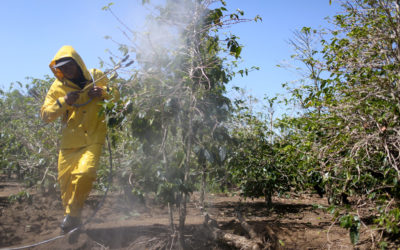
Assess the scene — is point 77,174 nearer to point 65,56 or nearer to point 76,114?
point 76,114

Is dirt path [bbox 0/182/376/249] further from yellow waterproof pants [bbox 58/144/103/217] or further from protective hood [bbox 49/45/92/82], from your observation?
protective hood [bbox 49/45/92/82]

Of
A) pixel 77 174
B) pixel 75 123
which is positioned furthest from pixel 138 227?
pixel 75 123

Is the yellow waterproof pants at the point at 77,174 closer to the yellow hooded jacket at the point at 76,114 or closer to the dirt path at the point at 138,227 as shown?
the yellow hooded jacket at the point at 76,114

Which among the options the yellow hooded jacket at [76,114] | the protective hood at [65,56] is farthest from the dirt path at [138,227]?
the protective hood at [65,56]

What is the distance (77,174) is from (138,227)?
108 cm

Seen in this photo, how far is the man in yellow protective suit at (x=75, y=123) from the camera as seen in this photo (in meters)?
3.21

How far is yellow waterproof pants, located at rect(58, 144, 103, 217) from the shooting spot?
3.18 m

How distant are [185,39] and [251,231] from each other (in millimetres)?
2150

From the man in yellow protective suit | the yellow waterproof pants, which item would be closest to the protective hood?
the man in yellow protective suit

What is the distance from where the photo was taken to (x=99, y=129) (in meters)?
3.46

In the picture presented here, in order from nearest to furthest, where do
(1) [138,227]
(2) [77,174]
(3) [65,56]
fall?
(2) [77,174]
(3) [65,56]
(1) [138,227]

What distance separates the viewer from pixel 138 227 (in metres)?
3.77

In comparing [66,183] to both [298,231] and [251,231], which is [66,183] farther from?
[298,231]

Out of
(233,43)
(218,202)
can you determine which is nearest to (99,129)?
(233,43)
